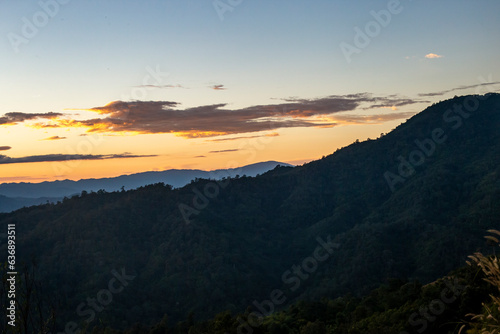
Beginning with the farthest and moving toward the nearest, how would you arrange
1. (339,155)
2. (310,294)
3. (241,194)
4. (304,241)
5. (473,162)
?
1. (339,155)
2. (241,194)
3. (473,162)
4. (304,241)
5. (310,294)

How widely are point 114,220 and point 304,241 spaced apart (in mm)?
56606

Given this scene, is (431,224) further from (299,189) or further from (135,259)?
(135,259)

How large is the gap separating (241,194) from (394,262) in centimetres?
6932

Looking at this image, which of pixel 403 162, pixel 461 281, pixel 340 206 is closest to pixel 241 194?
pixel 340 206

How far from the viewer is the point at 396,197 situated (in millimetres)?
135000

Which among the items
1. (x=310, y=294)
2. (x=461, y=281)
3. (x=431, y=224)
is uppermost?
(x=461, y=281)

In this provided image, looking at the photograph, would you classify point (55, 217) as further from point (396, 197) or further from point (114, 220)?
point (396, 197)

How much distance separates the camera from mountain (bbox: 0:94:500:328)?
92.8 m

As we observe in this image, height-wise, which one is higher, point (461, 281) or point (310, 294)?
point (461, 281)

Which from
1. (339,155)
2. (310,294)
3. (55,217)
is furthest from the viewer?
(339,155)

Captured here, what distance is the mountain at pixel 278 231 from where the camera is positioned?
92812mm

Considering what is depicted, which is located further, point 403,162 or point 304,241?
point 403,162

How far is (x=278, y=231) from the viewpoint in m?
139

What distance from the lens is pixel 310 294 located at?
9006 cm
